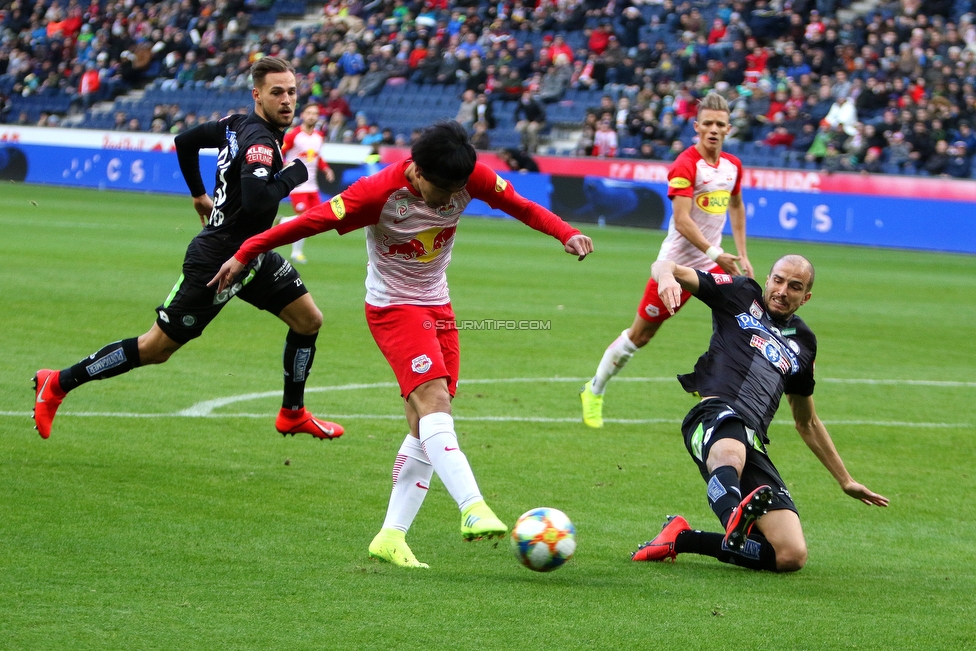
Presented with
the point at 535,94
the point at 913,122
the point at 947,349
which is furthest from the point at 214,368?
the point at 535,94

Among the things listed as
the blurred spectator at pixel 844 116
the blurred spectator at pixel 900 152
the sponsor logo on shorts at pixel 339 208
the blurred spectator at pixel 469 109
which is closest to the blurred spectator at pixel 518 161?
the blurred spectator at pixel 469 109

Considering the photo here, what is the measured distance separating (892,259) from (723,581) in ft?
61.8

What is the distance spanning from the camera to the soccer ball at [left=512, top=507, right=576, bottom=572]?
4.80 m

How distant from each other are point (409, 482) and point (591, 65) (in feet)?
93.4

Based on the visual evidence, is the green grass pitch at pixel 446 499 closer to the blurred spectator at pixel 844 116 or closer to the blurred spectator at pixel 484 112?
the blurred spectator at pixel 844 116

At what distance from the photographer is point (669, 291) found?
17.4ft

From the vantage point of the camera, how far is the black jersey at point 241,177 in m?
6.58

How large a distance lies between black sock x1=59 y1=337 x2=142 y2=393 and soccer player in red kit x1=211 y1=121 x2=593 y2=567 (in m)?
1.86

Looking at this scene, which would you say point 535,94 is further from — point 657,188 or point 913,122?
point 913,122

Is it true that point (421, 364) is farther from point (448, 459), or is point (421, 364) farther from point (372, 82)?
point (372, 82)

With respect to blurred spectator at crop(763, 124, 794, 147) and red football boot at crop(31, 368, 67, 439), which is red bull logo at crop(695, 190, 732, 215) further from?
blurred spectator at crop(763, 124, 794, 147)

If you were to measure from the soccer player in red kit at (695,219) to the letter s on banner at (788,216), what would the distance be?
53.6 feet

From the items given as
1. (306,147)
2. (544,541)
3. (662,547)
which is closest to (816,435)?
(662,547)

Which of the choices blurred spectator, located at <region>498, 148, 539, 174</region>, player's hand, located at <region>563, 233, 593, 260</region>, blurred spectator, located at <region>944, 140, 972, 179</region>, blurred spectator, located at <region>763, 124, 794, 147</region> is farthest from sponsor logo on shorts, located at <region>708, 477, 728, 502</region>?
blurred spectator, located at <region>498, 148, 539, 174</region>
